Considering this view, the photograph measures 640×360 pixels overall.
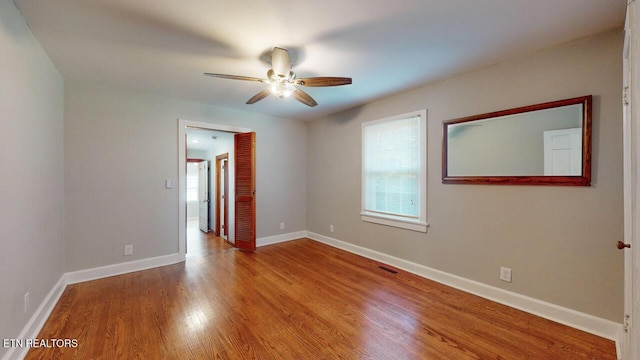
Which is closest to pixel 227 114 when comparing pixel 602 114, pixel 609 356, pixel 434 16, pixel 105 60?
pixel 105 60

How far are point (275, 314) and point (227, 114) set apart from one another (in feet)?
10.3

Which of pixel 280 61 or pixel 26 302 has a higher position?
pixel 280 61

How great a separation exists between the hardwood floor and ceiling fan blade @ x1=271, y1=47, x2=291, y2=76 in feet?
7.23

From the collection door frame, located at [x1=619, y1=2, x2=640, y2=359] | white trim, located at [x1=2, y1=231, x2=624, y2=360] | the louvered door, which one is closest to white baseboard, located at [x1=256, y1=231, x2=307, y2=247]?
the louvered door

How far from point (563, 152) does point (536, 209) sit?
1.74 feet

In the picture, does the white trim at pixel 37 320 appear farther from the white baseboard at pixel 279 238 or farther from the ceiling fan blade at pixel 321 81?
the ceiling fan blade at pixel 321 81

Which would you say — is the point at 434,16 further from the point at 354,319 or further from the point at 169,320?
the point at 169,320

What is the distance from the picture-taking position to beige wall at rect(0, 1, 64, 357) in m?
1.53

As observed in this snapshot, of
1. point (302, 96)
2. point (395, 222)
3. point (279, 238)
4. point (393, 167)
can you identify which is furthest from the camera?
point (279, 238)

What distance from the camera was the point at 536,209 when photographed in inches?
88.3

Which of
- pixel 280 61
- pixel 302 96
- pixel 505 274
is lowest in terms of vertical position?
pixel 505 274

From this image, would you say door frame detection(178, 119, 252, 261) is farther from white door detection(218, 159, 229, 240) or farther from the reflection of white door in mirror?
the reflection of white door in mirror

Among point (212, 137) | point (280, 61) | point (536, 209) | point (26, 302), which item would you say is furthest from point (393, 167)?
point (212, 137)

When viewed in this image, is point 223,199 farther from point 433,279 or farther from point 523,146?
point 523,146
